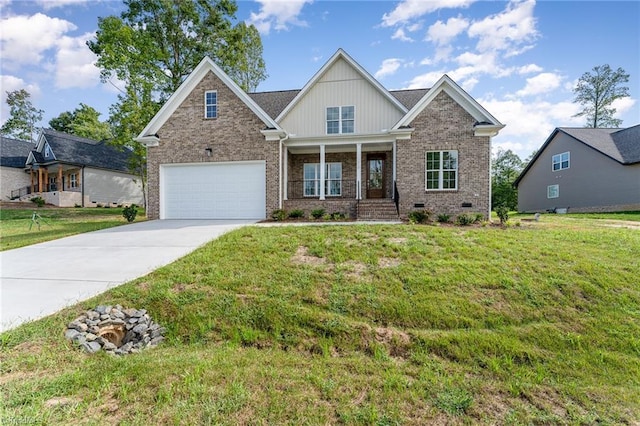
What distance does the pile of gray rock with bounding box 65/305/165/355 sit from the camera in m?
3.90

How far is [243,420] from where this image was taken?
2.64 m

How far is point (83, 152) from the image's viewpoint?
25.7m

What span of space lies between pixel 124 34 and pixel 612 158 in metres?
32.0

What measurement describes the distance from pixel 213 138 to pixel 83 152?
20.2m

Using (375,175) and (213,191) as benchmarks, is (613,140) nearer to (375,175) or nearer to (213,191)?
(375,175)

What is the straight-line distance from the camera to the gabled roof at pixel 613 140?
64.5 feet

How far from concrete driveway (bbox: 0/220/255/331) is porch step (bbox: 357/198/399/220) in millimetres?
6091

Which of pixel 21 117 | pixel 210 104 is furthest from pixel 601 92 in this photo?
pixel 21 117

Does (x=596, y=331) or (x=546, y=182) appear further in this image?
(x=546, y=182)

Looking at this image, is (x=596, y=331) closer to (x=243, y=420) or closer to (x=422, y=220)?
(x=243, y=420)

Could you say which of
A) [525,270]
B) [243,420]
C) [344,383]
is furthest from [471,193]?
[243,420]

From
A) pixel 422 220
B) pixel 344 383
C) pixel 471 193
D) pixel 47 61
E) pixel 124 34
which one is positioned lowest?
pixel 344 383

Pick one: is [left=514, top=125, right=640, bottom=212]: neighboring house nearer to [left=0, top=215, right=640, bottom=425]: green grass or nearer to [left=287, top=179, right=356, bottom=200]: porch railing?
[left=0, top=215, right=640, bottom=425]: green grass

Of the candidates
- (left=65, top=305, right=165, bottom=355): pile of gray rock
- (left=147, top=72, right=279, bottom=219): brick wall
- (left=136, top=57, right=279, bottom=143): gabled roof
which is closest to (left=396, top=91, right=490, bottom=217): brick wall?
(left=147, top=72, right=279, bottom=219): brick wall
